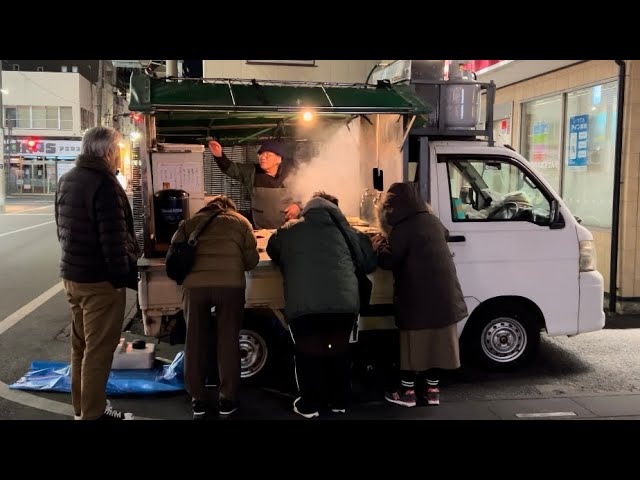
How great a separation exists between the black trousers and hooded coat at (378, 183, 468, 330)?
493 mm

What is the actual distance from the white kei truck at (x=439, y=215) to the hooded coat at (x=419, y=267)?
527 mm

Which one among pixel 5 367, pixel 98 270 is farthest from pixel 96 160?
pixel 5 367

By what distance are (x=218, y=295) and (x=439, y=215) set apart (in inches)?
85.9

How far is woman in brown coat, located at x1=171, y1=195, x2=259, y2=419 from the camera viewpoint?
15.0 feet

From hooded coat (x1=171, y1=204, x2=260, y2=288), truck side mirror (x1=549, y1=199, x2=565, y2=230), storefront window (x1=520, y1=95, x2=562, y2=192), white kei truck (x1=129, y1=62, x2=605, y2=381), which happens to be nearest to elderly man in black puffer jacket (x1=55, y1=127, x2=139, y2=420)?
hooded coat (x1=171, y1=204, x2=260, y2=288)

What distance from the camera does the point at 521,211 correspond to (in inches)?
227

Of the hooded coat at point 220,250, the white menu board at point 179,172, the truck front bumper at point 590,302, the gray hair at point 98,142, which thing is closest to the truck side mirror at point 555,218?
the truck front bumper at point 590,302

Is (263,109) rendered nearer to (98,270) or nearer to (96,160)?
(96,160)

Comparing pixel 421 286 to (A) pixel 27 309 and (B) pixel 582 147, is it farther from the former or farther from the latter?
(A) pixel 27 309

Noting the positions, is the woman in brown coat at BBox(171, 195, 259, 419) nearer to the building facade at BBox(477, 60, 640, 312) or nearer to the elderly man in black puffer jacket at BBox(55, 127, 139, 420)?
the elderly man in black puffer jacket at BBox(55, 127, 139, 420)

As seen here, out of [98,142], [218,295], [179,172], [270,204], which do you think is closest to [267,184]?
[270,204]

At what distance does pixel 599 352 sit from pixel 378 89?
3753 mm
